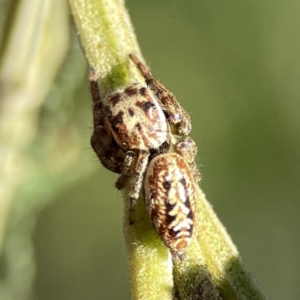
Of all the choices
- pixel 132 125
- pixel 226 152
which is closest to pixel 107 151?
pixel 132 125

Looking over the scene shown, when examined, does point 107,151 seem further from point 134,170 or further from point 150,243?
point 150,243

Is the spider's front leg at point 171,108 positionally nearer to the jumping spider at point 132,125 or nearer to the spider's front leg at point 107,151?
the jumping spider at point 132,125

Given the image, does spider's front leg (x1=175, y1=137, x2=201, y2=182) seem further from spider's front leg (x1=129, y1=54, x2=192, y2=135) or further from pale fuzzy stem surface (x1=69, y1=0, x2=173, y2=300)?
pale fuzzy stem surface (x1=69, y1=0, x2=173, y2=300)

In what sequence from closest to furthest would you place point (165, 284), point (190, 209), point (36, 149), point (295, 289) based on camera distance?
point (165, 284) → point (190, 209) → point (36, 149) → point (295, 289)

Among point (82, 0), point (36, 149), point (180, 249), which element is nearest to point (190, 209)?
point (180, 249)

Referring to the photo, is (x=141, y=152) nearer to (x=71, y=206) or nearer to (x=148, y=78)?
(x=148, y=78)

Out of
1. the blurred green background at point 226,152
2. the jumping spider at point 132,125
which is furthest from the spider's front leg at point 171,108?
the blurred green background at point 226,152
